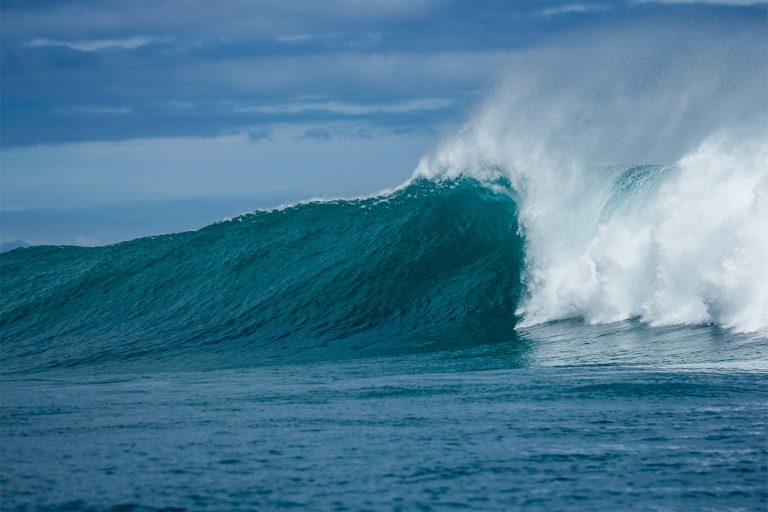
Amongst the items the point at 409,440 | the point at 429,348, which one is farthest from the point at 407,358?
the point at 409,440

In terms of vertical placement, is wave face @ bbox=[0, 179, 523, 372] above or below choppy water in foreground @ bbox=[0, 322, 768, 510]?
above

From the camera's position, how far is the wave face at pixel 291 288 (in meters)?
17.2

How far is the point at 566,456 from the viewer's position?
23.0ft

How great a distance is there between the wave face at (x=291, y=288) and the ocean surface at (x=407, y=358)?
0.26ft

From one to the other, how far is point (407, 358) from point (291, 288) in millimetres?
6710

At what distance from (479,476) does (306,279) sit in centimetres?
1464

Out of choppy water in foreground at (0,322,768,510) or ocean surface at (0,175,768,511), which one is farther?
ocean surface at (0,175,768,511)

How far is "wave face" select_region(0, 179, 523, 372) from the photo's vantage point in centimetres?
1722

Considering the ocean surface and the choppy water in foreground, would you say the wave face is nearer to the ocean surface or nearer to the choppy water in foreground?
the ocean surface

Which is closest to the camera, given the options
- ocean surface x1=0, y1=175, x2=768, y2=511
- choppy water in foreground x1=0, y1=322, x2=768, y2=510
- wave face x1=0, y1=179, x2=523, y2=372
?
choppy water in foreground x1=0, y1=322, x2=768, y2=510

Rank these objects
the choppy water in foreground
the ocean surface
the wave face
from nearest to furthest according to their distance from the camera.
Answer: the choppy water in foreground < the ocean surface < the wave face

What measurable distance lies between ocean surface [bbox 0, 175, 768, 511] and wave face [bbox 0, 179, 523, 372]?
8 cm

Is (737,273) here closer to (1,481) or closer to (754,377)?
(754,377)

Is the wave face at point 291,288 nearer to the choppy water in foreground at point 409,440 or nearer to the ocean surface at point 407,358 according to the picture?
the ocean surface at point 407,358
